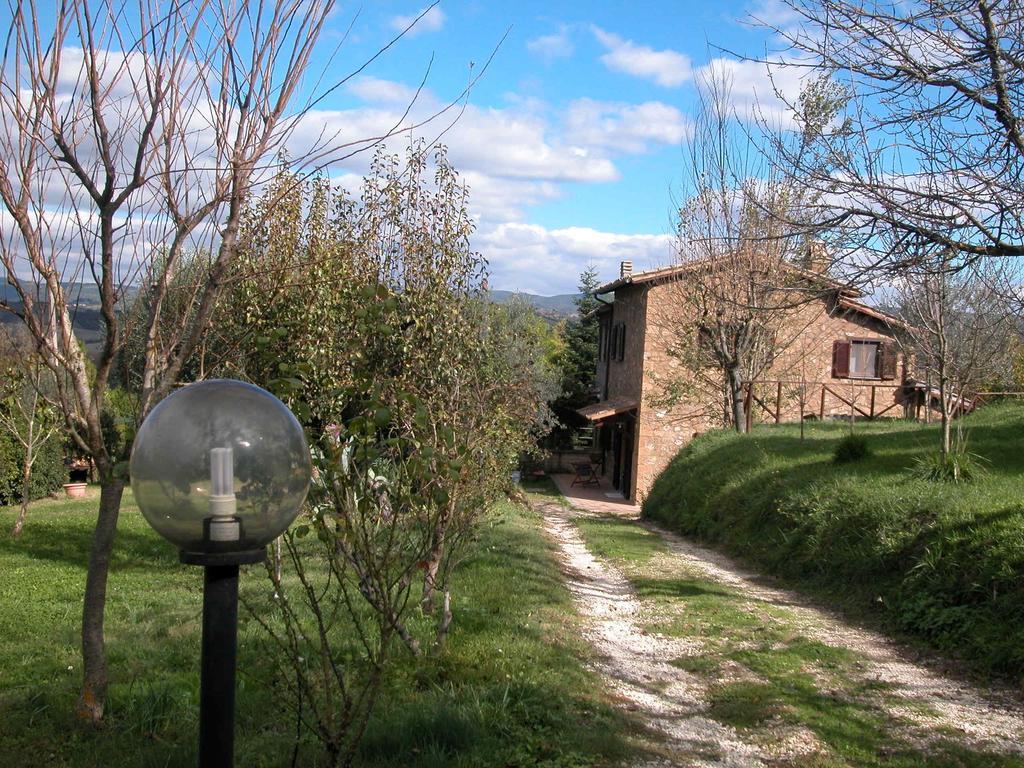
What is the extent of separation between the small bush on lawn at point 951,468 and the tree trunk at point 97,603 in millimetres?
9439

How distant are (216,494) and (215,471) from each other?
0.06 meters

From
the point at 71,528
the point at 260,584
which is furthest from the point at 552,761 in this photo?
the point at 71,528

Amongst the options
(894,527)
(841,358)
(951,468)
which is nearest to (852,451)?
(951,468)

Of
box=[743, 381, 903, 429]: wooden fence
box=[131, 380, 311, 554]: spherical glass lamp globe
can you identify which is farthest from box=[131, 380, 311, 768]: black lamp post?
box=[743, 381, 903, 429]: wooden fence

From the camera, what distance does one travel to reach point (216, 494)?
7.62ft

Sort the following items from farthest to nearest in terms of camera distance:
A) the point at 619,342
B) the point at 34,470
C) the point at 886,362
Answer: the point at 619,342
the point at 886,362
the point at 34,470

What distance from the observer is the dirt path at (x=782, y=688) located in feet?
17.0

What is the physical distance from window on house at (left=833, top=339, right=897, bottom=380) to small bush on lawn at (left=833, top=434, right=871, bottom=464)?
14195 mm

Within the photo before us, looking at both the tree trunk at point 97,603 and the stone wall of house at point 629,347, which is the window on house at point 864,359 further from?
the tree trunk at point 97,603

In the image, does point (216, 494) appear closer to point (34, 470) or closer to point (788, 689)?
point (788, 689)

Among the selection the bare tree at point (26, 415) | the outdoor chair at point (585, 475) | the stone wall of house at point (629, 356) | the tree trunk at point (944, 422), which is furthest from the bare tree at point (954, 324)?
the outdoor chair at point (585, 475)

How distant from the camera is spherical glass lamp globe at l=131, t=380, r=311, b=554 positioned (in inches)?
91.9

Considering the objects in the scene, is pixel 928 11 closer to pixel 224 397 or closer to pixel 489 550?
pixel 224 397

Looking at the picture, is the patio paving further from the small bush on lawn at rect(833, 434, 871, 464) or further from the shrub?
the shrub
